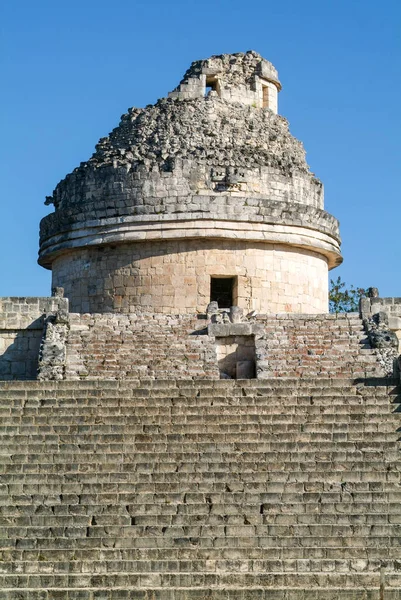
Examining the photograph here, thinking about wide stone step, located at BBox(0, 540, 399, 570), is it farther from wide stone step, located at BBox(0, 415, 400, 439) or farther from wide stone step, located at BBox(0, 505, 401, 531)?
wide stone step, located at BBox(0, 415, 400, 439)

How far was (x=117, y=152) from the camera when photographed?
2247 centimetres

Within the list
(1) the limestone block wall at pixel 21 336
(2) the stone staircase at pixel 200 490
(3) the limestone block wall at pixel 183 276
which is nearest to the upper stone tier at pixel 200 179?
(3) the limestone block wall at pixel 183 276

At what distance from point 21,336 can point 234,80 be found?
28.5 ft

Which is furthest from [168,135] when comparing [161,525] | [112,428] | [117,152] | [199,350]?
[161,525]

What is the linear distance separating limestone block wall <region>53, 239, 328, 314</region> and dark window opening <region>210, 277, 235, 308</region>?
0.33 m

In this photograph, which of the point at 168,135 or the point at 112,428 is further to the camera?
the point at 168,135

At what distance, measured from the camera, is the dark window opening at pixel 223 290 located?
70.6ft

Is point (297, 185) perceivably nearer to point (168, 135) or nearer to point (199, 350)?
point (168, 135)

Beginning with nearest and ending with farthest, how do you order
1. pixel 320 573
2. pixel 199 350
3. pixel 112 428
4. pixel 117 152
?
pixel 320 573
pixel 112 428
pixel 199 350
pixel 117 152

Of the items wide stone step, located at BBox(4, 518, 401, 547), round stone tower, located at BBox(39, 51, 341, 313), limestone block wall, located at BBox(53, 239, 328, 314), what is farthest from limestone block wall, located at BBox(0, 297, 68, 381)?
wide stone step, located at BBox(4, 518, 401, 547)

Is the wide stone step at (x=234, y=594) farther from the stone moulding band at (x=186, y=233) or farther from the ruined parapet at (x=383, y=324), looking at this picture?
the stone moulding band at (x=186, y=233)

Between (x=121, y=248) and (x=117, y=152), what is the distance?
2.41m

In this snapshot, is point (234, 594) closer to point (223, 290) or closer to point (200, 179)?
point (223, 290)

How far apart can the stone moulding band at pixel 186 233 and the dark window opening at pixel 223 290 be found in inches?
38.5
